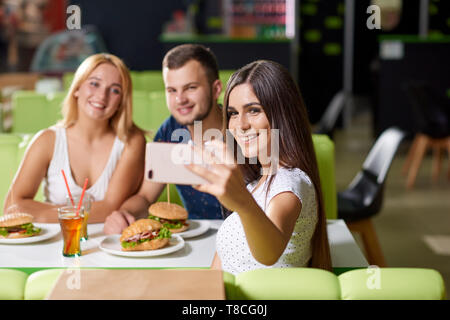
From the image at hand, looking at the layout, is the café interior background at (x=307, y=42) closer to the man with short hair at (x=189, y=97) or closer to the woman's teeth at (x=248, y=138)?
the man with short hair at (x=189, y=97)

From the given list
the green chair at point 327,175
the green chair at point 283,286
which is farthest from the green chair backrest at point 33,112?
the green chair at point 283,286

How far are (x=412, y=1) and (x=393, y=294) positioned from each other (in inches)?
366

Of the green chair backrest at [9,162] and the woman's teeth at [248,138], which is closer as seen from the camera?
the woman's teeth at [248,138]

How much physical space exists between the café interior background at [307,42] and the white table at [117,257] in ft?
16.7

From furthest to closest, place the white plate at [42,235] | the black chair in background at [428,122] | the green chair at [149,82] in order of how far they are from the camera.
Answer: the black chair in background at [428,122] < the green chair at [149,82] < the white plate at [42,235]

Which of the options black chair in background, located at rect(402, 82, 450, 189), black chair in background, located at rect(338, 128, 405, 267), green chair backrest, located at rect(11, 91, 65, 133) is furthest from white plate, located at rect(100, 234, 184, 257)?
black chair in background, located at rect(402, 82, 450, 189)

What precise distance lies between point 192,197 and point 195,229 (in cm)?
40

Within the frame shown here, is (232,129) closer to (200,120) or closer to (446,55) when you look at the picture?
(200,120)

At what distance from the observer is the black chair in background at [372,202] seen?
3204 mm

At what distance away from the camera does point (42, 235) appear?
196 centimetres

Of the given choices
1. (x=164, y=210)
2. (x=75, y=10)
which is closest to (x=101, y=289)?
(x=164, y=210)

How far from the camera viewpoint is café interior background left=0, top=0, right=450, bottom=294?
7.61 meters

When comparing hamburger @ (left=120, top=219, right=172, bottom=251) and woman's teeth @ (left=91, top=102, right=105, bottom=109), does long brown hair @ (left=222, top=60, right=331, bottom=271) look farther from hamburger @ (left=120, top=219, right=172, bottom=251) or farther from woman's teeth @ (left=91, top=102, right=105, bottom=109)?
woman's teeth @ (left=91, top=102, right=105, bottom=109)

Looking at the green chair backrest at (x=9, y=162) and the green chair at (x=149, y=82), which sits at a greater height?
the green chair at (x=149, y=82)
